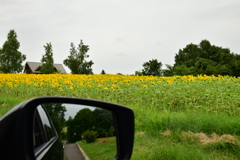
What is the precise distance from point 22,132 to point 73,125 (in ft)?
0.86

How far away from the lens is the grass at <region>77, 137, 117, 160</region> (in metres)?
1.21

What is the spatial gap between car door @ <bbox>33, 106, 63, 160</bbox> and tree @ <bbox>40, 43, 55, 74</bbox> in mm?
30957

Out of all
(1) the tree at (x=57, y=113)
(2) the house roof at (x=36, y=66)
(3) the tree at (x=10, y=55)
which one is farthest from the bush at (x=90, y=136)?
(2) the house roof at (x=36, y=66)

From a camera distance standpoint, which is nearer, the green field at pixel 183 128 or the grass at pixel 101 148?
the grass at pixel 101 148

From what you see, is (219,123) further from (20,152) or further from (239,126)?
(20,152)

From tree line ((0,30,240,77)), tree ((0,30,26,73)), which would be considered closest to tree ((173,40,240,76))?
tree line ((0,30,240,77))

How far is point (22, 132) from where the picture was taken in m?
0.95

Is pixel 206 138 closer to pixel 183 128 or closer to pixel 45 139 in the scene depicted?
pixel 183 128

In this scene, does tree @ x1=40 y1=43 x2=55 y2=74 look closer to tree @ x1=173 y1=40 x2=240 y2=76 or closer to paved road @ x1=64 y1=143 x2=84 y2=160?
tree @ x1=173 y1=40 x2=240 y2=76

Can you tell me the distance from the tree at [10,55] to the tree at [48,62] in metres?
10.7

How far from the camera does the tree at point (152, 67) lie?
2509 cm

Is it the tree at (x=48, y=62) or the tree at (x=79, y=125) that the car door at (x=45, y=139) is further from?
the tree at (x=48, y=62)

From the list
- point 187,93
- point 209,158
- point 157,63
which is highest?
point 157,63

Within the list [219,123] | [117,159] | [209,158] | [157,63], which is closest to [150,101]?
[219,123]
